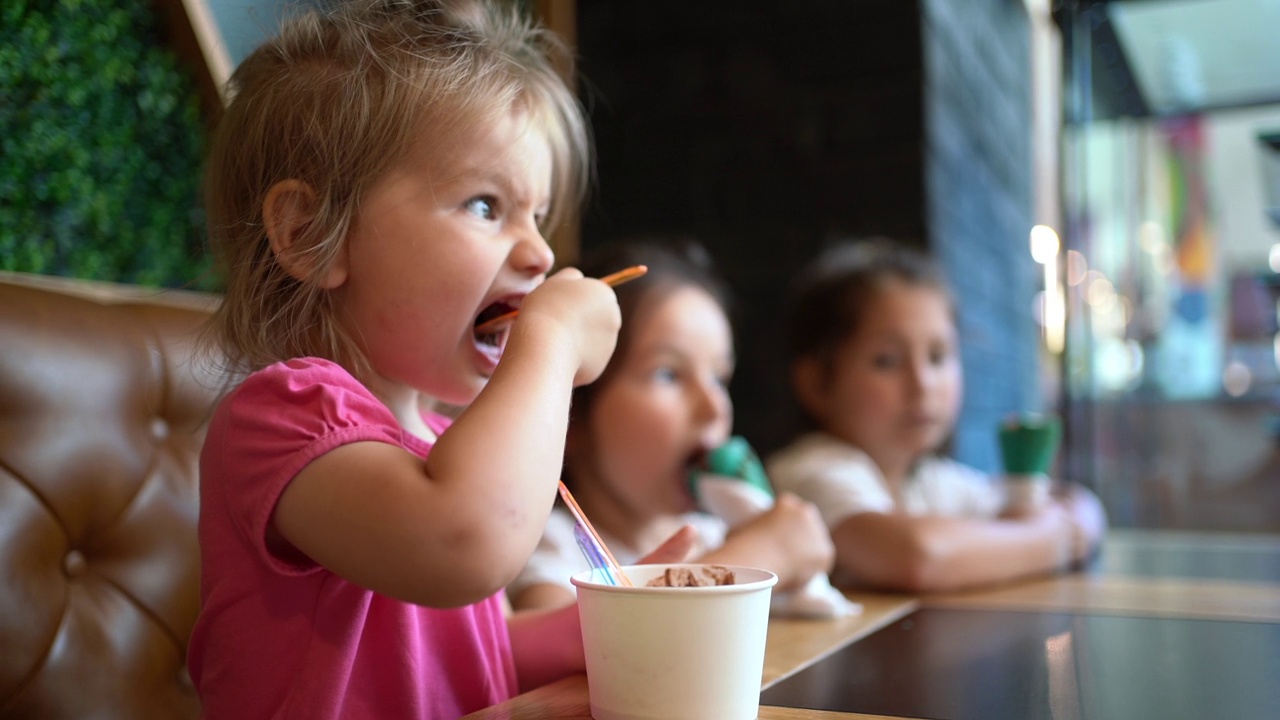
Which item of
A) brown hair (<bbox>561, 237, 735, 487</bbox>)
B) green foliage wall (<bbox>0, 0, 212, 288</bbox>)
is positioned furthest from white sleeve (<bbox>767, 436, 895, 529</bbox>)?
green foliage wall (<bbox>0, 0, 212, 288</bbox>)

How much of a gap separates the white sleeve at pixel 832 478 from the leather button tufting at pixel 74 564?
1.01 m

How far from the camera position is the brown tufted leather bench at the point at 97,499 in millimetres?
956

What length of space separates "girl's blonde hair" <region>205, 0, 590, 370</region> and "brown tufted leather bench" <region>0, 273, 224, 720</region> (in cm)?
21

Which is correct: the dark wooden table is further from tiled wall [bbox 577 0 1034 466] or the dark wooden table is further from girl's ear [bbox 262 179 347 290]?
tiled wall [bbox 577 0 1034 466]

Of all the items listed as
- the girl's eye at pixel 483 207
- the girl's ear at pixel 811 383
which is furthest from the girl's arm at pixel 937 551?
the girl's eye at pixel 483 207

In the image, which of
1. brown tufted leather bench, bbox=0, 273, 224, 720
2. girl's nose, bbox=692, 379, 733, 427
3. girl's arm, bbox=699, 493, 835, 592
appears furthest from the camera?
girl's nose, bbox=692, 379, 733, 427

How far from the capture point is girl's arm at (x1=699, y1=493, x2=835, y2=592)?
3.66 ft

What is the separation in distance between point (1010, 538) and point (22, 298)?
1.31 metres

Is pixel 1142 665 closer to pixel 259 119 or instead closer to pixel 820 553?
pixel 820 553

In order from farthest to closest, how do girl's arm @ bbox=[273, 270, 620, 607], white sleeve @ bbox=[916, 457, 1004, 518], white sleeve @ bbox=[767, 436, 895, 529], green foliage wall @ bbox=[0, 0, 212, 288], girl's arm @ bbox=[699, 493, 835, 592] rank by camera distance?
white sleeve @ bbox=[916, 457, 1004, 518] < white sleeve @ bbox=[767, 436, 895, 529] < green foliage wall @ bbox=[0, 0, 212, 288] < girl's arm @ bbox=[699, 493, 835, 592] < girl's arm @ bbox=[273, 270, 620, 607]

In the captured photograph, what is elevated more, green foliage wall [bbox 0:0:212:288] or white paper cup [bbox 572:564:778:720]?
green foliage wall [bbox 0:0:212:288]

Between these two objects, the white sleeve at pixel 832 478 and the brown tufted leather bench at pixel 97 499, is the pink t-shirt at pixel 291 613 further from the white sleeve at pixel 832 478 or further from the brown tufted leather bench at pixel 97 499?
the white sleeve at pixel 832 478

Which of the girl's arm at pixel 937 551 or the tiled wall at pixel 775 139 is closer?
the girl's arm at pixel 937 551

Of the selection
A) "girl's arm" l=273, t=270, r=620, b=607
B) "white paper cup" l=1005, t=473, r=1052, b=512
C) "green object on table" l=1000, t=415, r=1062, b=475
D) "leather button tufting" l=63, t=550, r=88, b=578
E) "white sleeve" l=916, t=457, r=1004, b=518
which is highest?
"girl's arm" l=273, t=270, r=620, b=607
